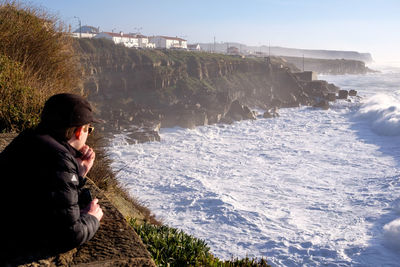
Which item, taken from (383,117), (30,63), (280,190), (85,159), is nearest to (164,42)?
(383,117)

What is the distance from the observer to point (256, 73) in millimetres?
65500

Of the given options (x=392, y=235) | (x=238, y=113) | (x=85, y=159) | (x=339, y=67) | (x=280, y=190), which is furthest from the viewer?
(x=339, y=67)

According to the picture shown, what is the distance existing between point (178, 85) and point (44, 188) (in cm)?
5045

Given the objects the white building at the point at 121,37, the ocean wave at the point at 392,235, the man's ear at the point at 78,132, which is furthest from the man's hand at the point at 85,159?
the white building at the point at 121,37

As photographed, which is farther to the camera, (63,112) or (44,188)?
(63,112)

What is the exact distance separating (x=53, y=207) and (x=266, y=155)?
22.4 metres

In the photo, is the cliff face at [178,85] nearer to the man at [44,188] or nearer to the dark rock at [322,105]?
the dark rock at [322,105]

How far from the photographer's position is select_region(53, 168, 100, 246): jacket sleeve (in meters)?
2.42

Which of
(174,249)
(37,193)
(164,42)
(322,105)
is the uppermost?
(164,42)

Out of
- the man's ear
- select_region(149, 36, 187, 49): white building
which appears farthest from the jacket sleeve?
select_region(149, 36, 187, 49): white building

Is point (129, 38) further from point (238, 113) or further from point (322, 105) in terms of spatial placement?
point (322, 105)

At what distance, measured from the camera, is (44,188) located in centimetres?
240

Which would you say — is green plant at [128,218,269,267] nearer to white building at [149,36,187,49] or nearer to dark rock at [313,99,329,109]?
dark rock at [313,99,329,109]

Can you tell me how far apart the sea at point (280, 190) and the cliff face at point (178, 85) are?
24.8ft
